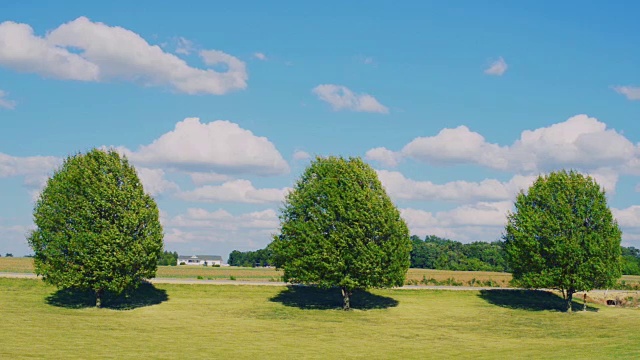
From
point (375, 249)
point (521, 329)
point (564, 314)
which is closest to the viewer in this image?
point (521, 329)

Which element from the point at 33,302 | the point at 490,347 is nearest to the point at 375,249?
the point at 490,347

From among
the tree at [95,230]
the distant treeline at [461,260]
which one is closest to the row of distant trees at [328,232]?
the tree at [95,230]

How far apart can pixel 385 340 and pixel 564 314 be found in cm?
2936

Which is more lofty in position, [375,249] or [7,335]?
[375,249]

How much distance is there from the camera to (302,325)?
58.9m

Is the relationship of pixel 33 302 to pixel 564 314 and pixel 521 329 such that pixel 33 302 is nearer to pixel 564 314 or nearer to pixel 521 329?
pixel 521 329

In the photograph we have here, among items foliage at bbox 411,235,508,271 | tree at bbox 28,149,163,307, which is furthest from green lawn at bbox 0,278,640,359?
foliage at bbox 411,235,508,271

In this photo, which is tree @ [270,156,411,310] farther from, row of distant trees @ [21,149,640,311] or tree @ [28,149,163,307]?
tree @ [28,149,163,307]

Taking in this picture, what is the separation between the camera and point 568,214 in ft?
238

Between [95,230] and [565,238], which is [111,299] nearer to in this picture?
[95,230]

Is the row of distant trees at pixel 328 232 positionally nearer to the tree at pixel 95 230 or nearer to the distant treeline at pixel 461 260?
the tree at pixel 95 230

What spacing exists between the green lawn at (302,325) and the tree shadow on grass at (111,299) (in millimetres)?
232

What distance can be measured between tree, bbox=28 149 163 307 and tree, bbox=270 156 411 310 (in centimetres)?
1486

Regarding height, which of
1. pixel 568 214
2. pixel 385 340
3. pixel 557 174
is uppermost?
pixel 557 174
